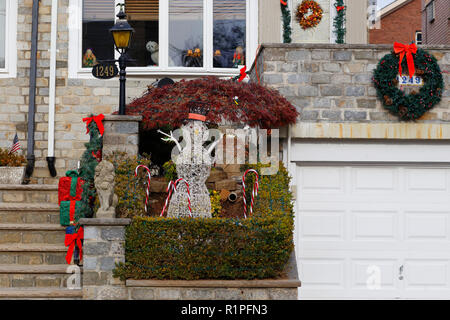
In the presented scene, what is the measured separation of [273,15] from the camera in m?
11.2

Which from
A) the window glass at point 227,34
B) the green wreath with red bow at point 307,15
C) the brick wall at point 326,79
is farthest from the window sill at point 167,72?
the brick wall at point 326,79

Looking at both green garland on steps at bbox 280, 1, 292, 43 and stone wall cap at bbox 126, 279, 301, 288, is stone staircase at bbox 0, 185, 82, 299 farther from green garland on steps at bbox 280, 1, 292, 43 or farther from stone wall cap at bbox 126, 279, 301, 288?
green garland on steps at bbox 280, 1, 292, 43

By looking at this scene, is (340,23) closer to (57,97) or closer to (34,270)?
(57,97)

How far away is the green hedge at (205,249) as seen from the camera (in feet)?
23.2

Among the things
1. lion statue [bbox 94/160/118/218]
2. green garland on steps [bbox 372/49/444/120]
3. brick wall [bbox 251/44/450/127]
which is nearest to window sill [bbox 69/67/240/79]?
brick wall [bbox 251/44/450/127]

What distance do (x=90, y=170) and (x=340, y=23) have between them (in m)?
5.59

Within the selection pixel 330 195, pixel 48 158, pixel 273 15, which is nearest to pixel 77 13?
pixel 48 158

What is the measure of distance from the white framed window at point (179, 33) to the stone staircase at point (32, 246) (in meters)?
3.24

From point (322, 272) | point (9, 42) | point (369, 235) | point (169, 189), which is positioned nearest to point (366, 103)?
point (369, 235)

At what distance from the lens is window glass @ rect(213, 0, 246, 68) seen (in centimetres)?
1144

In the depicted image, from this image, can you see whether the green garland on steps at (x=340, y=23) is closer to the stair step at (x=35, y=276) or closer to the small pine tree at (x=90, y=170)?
the small pine tree at (x=90, y=170)

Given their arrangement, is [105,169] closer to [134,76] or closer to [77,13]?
[134,76]

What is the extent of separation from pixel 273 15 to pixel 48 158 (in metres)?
4.69

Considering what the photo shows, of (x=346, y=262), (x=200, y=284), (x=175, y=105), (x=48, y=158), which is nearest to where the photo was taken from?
(x=200, y=284)
